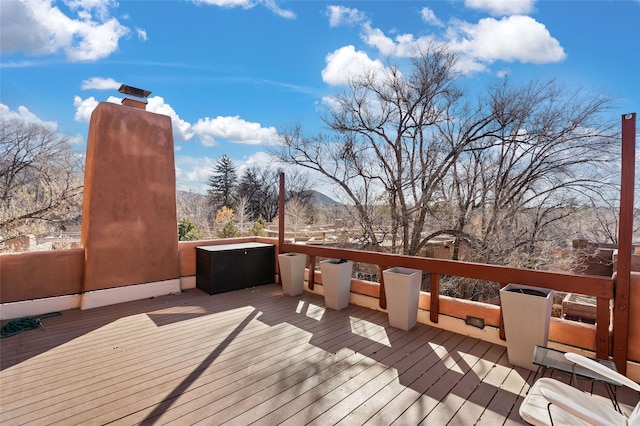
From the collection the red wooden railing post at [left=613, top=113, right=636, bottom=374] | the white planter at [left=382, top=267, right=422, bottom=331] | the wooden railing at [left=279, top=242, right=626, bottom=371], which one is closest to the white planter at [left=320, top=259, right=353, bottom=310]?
the wooden railing at [left=279, top=242, right=626, bottom=371]

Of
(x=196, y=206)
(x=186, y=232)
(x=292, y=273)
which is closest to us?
(x=292, y=273)

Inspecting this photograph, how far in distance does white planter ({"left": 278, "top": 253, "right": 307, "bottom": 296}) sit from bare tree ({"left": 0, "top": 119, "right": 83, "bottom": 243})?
10662 millimetres

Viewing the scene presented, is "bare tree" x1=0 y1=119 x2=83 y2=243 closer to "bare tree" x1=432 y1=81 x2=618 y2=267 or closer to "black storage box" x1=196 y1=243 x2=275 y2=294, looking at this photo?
"black storage box" x1=196 y1=243 x2=275 y2=294

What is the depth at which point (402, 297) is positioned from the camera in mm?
3213

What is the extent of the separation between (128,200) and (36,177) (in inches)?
452

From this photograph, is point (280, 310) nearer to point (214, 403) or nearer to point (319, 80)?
point (214, 403)

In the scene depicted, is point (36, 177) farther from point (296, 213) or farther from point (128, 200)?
point (296, 213)

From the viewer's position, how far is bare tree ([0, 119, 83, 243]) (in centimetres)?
1073

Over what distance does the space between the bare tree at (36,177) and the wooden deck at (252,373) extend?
9.80 metres

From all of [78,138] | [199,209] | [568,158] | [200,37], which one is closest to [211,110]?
[199,209]

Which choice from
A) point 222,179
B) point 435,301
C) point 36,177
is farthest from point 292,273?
point 222,179

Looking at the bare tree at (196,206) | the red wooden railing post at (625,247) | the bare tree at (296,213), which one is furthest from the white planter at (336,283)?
the bare tree at (196,206)

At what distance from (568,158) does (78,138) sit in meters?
17.5

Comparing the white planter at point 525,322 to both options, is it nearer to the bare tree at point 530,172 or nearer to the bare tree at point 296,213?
the bare tree at point 530,172
